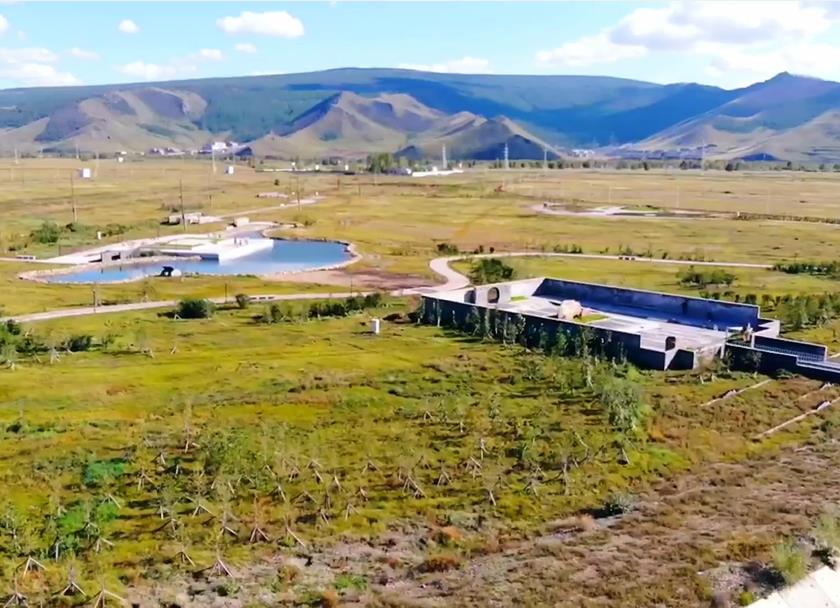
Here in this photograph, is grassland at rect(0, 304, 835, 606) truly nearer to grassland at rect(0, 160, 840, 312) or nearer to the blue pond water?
grassland at rect(0, 160, 840, 312)

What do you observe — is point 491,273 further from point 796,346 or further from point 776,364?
point 776,364

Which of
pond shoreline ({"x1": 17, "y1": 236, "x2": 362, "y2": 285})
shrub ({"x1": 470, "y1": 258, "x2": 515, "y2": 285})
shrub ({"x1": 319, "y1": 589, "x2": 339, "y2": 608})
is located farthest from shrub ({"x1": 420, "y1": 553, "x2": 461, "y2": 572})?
pond shoreline ({"x1": 17, "y1": 236, "x2": 362, "y2": 285})

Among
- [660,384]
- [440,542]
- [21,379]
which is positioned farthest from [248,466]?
[660,384]

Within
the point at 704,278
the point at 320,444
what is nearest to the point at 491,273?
the point at 704,278

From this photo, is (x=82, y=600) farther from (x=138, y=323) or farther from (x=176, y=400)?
(x=138, y=323)

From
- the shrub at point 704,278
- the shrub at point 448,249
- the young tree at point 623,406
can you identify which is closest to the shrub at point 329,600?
the young tree at point 623,406

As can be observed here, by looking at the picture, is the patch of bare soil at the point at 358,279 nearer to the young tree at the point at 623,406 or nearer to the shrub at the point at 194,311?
the shrub at the point at 194,311
